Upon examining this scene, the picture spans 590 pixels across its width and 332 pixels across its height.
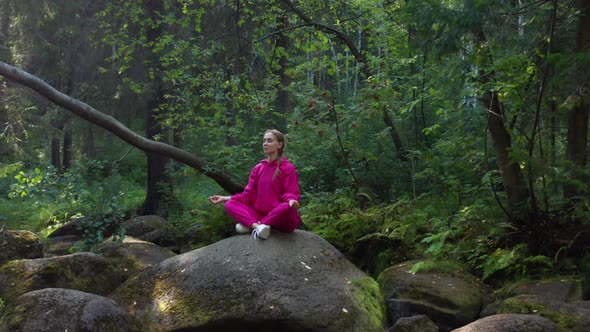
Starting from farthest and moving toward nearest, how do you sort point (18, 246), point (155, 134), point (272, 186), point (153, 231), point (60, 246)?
point (155, 134) < point (153, 231) < point (60, 246) < point (18, 246) < point (272, 186)

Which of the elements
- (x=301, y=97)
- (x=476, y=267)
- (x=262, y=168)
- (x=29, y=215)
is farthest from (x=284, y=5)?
(x=29, y=215)

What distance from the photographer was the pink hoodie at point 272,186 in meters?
6.30

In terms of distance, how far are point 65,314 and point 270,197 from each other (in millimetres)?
2484

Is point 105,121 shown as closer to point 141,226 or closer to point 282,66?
point 141,226

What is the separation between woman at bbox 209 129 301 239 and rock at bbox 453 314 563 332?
2419 mm

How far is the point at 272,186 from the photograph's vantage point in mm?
6359

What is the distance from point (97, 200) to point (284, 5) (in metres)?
6.67

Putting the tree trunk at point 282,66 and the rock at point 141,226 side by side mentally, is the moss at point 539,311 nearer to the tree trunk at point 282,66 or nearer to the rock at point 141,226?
the tree trunk at point 282,66

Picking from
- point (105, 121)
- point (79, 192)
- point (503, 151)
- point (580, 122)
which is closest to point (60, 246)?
point (79, 192)

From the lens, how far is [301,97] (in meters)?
10.4

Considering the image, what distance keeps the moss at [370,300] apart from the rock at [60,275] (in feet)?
9.65

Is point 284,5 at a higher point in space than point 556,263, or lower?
higher

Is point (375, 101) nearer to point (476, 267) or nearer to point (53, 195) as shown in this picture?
point (476, 267)

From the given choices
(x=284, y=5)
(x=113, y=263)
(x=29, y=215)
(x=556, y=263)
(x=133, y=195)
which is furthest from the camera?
(x=133, y=195)
